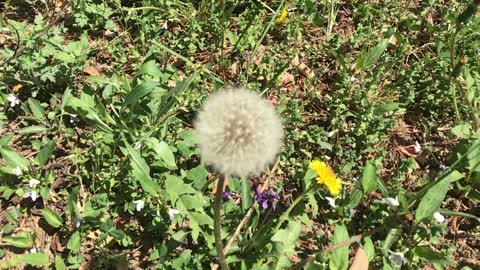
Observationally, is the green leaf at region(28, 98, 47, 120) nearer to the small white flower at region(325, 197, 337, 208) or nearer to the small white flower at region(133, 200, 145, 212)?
the small white flower at region(133, 200, 145, 212)

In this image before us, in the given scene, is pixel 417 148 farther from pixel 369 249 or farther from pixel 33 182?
pixel 33 182

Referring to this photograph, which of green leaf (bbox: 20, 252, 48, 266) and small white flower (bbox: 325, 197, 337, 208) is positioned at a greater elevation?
small white flower (bbox: 325, 197, 337, 208)

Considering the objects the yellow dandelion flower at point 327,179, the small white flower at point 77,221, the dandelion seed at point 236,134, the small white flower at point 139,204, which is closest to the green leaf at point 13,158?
the small white flower at point 77,221

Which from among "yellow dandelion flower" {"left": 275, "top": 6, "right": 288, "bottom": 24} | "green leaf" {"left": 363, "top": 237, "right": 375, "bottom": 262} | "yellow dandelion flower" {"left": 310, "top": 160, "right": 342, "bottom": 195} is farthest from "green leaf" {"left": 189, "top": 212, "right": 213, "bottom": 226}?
"yellow dandelion flower" {"left": 275, "top": 6, "right": 288, "bottom": 24}

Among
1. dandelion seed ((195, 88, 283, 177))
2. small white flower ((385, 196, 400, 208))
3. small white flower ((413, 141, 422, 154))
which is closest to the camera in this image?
dandelion seed ((195, 88, 283, 177))

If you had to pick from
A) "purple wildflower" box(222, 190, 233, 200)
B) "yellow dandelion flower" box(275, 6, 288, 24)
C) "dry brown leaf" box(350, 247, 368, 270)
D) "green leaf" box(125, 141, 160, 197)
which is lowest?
"dry brown leaf" box(350, 247, 368, 270)

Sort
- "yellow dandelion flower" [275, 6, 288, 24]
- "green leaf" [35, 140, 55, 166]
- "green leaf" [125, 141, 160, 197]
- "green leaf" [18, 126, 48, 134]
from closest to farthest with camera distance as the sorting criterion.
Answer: "green leaf" [125, 141, 160, 197] < "green leaf" [35, 140, 55, 166] < "green leaf" [18, 126, 48, 134] < "yellow dandelion flower" [275, 6, 288, 24]

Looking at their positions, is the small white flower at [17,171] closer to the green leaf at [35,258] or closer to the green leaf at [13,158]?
the green leaf at [13,158]

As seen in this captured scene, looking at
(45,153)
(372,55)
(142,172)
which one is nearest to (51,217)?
(45,153)

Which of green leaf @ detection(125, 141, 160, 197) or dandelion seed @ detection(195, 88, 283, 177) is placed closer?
dandelion seed @ detection(195, 88, 283, 177)
